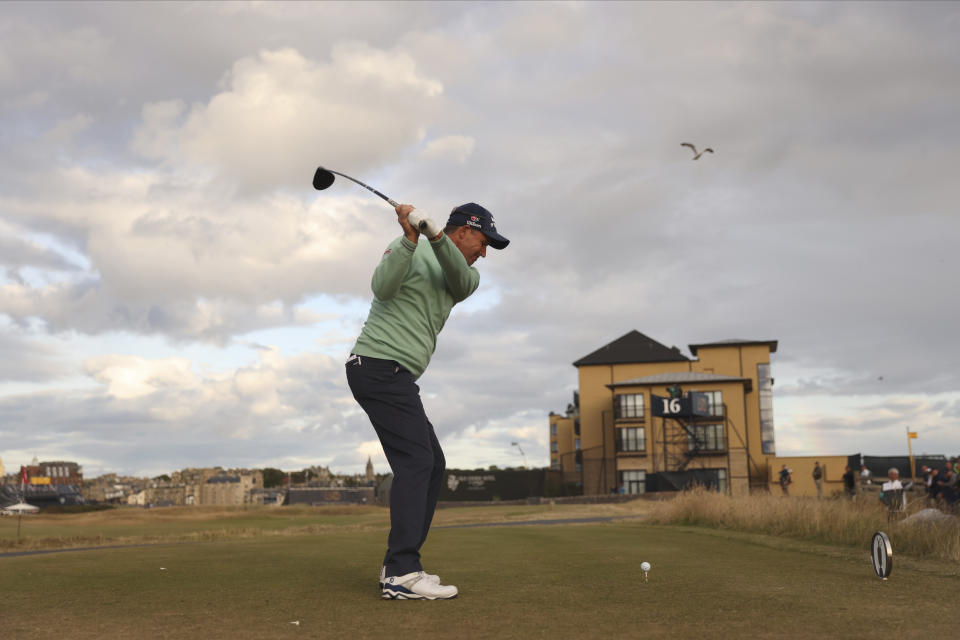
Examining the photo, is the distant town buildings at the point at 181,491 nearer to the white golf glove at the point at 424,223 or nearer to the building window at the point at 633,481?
the building window at the point at 633,481

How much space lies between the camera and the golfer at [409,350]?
469cm

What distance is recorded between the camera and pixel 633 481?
61.6 metres

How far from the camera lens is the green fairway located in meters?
3.55

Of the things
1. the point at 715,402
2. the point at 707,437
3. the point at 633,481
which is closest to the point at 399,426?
the point at 633,481

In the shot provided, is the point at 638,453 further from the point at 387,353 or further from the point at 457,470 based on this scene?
the point at 387,353

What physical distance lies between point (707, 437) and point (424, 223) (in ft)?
196

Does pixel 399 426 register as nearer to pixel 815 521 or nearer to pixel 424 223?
pixel 424 223

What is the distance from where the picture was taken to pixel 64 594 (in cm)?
492

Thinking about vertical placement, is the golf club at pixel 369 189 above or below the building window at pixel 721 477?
above

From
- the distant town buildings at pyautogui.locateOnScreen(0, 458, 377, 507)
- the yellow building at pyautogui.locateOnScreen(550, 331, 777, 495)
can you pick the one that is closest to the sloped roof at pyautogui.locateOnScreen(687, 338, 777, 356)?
the yellow building at pyautogui.locateOnScreen(550, 331, 777, 495)

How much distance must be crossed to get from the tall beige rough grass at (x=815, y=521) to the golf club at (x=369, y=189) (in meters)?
5.26

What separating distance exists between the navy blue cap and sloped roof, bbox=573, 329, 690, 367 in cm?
6563

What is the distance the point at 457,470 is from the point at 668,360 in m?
19.7

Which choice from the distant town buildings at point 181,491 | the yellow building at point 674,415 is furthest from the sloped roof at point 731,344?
the distant town buildings at point 181,491
